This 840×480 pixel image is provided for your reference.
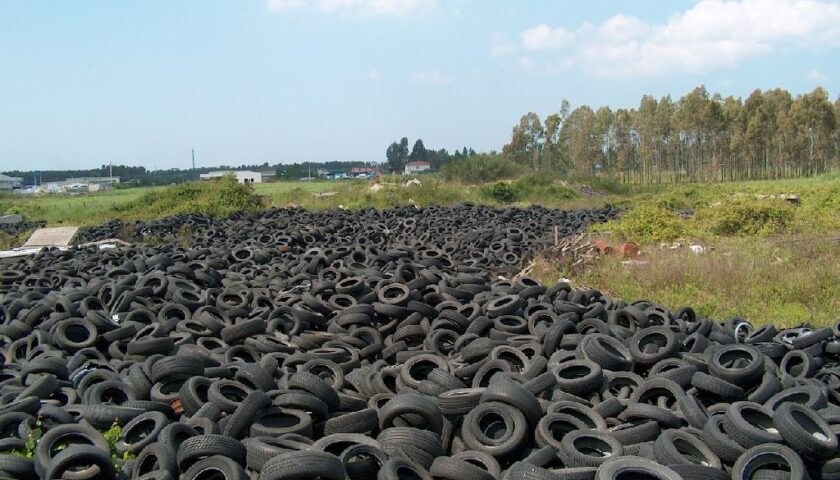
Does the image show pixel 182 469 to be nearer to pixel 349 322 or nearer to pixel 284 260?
pixel 349 322

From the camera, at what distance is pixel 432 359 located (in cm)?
737

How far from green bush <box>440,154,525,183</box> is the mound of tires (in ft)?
151

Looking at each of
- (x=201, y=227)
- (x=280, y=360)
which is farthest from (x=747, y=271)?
(x=201, y=227)

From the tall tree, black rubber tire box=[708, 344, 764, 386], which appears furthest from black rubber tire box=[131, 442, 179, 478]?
the tall tree

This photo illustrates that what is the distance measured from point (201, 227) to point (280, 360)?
18397 millimetres

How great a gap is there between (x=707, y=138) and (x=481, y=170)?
98.5ft

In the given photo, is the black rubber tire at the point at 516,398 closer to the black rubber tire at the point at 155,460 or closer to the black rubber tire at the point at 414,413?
the black rubber tire at the point at 414,413

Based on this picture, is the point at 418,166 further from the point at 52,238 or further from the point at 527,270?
the point at 527,270

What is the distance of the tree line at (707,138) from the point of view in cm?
6719

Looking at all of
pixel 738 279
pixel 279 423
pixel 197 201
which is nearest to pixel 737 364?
pixel 279 423

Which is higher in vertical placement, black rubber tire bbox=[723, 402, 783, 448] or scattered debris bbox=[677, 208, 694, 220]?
scattered debris bbox=[677, 208, 694, 220]

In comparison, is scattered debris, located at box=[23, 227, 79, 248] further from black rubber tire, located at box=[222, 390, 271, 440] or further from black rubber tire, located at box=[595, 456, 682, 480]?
black rubber tire, located at box=[595, 456, 682, 480]

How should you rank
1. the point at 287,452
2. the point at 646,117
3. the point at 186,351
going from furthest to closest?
the point at 646,117 → the point at 186,351 → the point at 287,452

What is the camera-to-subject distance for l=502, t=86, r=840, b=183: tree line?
67188mm
